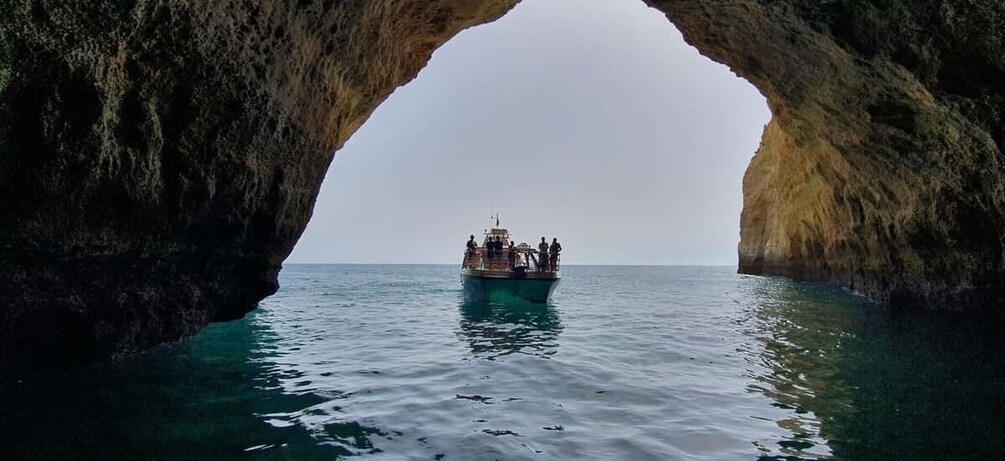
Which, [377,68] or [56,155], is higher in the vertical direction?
[377,68]

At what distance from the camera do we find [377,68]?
12.3 m

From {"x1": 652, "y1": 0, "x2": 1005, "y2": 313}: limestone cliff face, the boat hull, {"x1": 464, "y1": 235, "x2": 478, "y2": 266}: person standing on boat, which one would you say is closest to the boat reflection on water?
the boat hull

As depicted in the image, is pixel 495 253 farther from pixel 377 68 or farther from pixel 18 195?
pixel 18 195

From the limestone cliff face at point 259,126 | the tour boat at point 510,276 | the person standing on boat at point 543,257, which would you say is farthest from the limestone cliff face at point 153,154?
the person standing on boat at point 543,257

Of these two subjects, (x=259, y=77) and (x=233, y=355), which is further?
(x=233, y=355)

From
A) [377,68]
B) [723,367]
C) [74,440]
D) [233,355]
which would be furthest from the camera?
[377,68]

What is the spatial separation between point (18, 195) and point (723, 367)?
9.95 m

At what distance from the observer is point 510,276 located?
20.8 m

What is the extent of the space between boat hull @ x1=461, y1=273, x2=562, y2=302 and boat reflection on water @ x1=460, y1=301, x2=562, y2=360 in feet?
1.06

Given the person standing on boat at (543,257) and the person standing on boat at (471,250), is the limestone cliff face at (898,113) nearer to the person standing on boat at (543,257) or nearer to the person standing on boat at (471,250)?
the person standing on boat at (543,257)

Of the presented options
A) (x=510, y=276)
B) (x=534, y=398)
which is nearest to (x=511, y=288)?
(x=510, y=276)

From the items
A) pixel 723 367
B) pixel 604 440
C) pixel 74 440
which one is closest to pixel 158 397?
pixel 74 440

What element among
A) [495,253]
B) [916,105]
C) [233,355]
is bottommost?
[233,355]

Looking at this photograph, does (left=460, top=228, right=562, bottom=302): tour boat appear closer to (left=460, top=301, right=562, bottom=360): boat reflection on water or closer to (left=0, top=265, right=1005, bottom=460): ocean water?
(left=460, top=301, right=562, bottom=360): boat reflection on water
